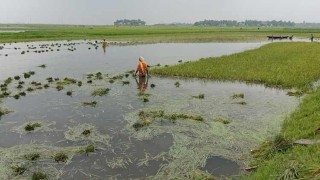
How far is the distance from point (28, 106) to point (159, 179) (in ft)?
38.1

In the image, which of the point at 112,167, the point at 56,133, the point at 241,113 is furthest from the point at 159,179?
the point at 241,113

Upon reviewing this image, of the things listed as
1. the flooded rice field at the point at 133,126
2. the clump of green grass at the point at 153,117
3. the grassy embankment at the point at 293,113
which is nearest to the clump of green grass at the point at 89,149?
the flooded rice field at the point at 133,126

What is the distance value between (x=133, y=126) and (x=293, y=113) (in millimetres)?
7385

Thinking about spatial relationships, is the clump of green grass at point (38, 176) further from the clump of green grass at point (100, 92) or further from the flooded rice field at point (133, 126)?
the clump of green grass at point (100, 92)

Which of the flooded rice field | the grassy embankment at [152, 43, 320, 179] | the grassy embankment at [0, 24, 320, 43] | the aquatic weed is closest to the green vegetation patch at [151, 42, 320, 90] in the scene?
the grassy embankment at [152, 43, 320, 179]

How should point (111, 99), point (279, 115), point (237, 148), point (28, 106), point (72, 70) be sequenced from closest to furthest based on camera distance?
point (237, 148) < point (279, 115) < point (28, 106) < point (111, 99) < point (72, 70)

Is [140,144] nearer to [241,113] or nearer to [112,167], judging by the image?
[112,167]

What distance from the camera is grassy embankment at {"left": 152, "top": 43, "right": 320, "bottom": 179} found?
8.73 meters

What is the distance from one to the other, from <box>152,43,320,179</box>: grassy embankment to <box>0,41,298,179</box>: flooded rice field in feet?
3.11

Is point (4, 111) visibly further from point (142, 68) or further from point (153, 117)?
point (142, 68)

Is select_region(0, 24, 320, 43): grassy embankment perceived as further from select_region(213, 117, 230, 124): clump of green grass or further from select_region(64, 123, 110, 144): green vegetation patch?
select_region(213, 117, 230, 124): clump of green grass

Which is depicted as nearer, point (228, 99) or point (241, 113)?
point (241, 113)

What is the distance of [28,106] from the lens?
1894cm

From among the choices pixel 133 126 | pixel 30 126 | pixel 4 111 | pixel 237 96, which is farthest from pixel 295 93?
pixel 4 111
